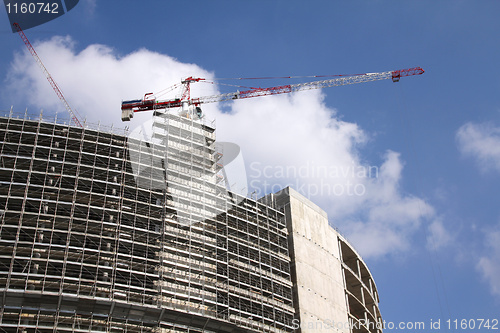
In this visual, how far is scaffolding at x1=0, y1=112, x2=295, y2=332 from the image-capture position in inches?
2191

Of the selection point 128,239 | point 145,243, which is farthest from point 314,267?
point 128,239

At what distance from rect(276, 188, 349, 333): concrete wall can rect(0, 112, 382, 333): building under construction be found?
18cm

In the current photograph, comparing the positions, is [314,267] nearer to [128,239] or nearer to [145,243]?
[145,243]

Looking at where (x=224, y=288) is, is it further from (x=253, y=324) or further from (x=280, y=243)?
(x=280, y=243)

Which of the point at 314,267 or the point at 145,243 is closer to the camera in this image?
the point at 145,243

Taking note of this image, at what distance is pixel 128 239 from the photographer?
198 ft

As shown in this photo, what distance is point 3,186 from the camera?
5934 centimetres

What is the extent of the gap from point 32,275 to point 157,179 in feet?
52.8

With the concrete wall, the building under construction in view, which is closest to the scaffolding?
the building under construction

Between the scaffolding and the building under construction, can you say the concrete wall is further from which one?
the scaffolding

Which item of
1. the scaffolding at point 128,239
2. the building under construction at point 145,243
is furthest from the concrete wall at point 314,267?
the scaffolding at point 128,239

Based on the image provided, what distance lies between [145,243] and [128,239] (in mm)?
1575

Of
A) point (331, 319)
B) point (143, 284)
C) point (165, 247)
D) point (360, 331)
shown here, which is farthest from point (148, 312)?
point (360, 331)

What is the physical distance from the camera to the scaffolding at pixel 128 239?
55656mm
